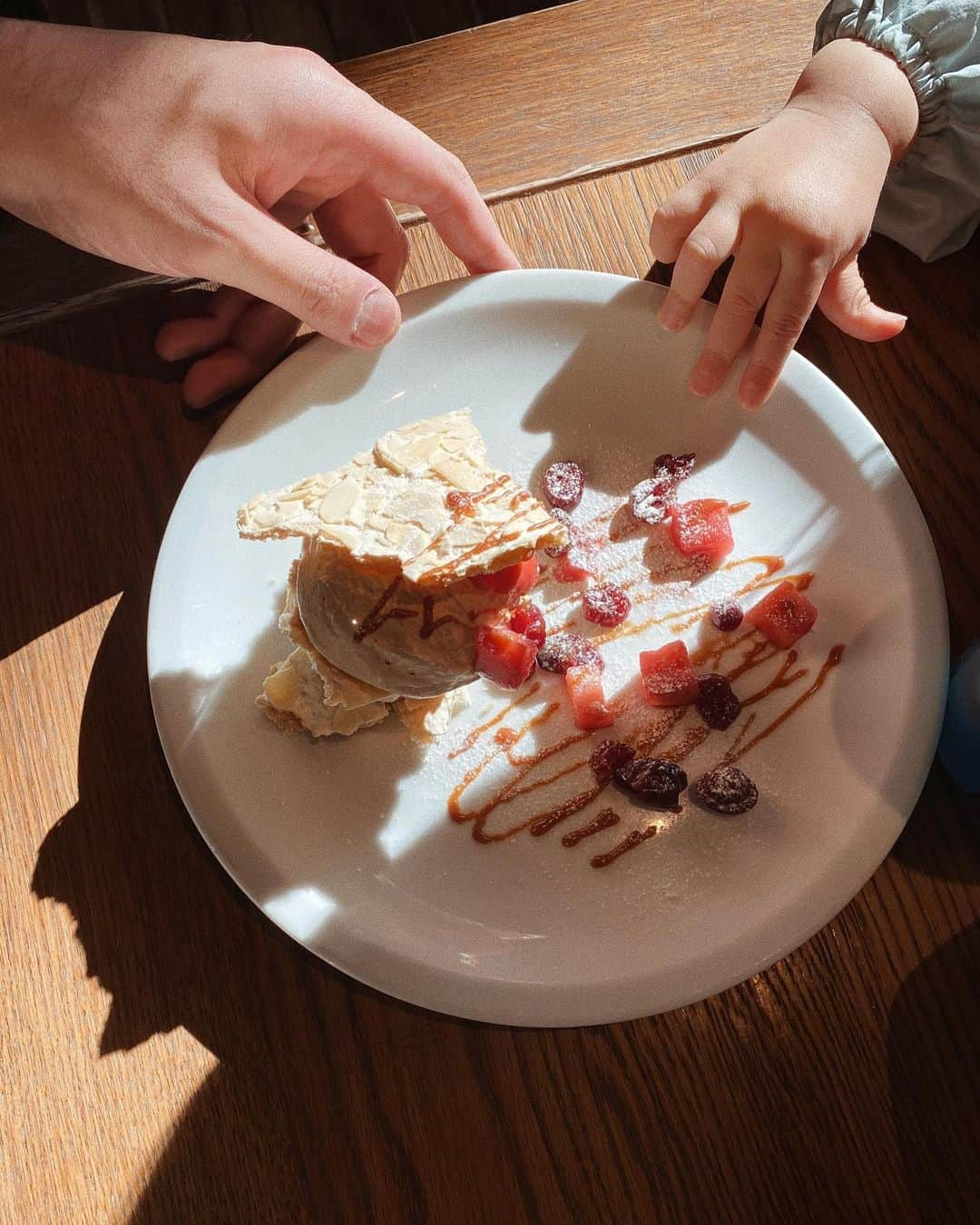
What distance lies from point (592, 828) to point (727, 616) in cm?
31

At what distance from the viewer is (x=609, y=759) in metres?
1.17

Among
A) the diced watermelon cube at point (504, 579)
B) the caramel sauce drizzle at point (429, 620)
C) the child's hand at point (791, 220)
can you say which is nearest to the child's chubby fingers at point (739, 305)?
the child's hand at point (791, 220)

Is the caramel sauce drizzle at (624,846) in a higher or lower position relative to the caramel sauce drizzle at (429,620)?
lower

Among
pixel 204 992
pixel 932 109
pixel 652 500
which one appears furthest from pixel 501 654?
pixel 932 109

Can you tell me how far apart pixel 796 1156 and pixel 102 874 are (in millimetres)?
843

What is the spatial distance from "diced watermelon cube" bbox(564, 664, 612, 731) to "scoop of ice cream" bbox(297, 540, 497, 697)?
0.15m

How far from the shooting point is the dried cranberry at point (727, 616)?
121cm

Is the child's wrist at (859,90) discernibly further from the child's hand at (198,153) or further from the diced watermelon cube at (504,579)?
the diced watermelon cube at (504,579)

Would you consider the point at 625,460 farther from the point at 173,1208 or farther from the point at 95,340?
the point at 173,1208

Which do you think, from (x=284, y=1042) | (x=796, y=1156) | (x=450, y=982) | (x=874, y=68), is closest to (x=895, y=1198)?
(x=796, y=1156)

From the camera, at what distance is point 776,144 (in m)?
1.20

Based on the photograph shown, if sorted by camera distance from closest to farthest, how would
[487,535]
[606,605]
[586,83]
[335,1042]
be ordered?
[487,535], [335,1042], [606,605], [586,83]

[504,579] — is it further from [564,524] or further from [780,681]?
[780,681]

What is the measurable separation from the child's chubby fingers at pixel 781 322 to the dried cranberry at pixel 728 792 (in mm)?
451
